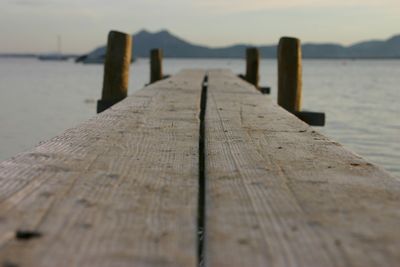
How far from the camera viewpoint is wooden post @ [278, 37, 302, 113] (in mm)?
7809

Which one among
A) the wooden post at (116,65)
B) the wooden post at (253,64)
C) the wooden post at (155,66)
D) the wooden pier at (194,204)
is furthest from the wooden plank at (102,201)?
the wooden post at (155,66)

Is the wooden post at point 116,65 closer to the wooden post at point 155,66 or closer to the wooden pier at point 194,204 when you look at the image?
the wooden pier at point 194,204

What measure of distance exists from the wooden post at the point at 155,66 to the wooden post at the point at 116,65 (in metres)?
6.62

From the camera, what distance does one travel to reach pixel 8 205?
78.1 inches

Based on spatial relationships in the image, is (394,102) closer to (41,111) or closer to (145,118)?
(41,111)

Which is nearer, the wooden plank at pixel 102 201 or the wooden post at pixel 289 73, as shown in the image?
the wooden plank at pixel 102 201

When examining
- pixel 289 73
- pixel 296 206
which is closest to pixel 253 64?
pixel 289 73

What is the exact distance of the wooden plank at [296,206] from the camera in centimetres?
165

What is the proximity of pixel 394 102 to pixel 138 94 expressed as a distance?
993 inches

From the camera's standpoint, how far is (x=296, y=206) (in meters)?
2.04

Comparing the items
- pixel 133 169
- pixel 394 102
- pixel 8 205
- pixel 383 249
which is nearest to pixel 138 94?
pixel 133 169

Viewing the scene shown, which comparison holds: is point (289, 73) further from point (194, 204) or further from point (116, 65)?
point (194, 204)

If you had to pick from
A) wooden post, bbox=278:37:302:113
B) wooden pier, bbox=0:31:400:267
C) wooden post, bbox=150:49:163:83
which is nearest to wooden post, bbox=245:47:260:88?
wooden post, bbox=150:49:163:83

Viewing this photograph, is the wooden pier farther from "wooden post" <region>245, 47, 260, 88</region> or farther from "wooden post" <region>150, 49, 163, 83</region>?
"wooden post" <region>150, 49, 163, 83</region>
